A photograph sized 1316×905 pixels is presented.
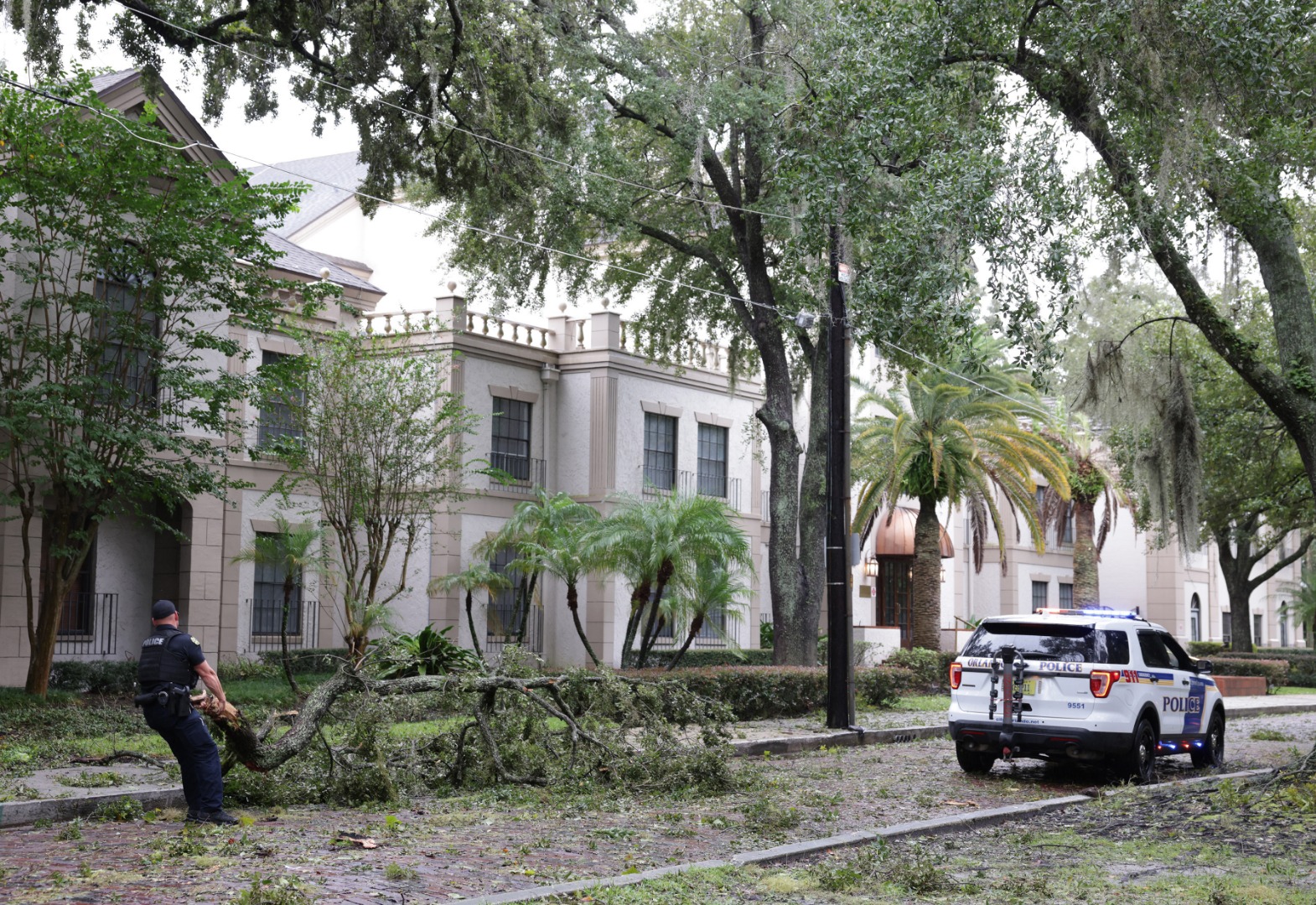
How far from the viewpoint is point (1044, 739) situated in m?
13.5

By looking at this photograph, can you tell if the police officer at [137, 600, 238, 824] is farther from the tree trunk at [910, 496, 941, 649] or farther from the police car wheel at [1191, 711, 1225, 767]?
the tree trunk at [910, 496, 941, 649]

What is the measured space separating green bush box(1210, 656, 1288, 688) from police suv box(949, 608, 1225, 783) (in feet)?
71.8

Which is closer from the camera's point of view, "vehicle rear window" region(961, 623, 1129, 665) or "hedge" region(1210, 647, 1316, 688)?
"vehicle rear window" region(961, 623, 1129, 665)

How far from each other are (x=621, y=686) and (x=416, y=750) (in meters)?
2.03

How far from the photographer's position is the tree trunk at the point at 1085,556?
1486 inches

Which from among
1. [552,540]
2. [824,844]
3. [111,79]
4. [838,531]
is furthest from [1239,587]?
[824,844]

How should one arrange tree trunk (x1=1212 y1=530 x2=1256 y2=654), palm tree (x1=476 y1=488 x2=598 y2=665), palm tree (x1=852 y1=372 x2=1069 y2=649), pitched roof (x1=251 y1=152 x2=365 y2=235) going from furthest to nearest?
tree trunk (x1=1212 y1=530 x2=1256 y2=654), pitched roof (x1=251 y1=152 x2=365 y2=235), palm tree (x1=852 y1=372 x2=1069 y2=649), palm tree (x1=476 y1=488 x2=598 y2=665)

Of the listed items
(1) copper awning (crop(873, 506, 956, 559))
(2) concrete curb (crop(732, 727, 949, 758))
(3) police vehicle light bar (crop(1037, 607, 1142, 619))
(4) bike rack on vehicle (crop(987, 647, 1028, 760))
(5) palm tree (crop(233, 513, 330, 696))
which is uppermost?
(1) copper awning (crop(873, 506, 956, 559))

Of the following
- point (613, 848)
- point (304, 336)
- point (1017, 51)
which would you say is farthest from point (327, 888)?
point (304, 336)

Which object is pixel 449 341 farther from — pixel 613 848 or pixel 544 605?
pixel 613 848

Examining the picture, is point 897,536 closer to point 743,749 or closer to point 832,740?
point 832,740

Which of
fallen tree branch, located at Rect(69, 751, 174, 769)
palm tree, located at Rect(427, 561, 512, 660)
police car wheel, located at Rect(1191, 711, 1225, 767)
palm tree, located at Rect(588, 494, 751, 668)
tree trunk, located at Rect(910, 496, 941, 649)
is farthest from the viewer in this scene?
tree trunk, located at Rect(910, 496, 941, 649)

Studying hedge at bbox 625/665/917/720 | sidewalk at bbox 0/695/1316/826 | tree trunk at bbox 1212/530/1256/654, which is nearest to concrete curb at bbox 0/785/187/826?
sidewalk at bbox 0/695/1316/826

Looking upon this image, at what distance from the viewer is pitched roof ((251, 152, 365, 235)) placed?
1307 inches
